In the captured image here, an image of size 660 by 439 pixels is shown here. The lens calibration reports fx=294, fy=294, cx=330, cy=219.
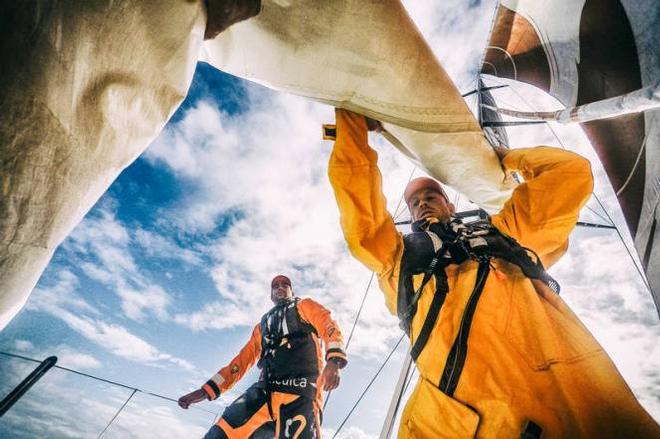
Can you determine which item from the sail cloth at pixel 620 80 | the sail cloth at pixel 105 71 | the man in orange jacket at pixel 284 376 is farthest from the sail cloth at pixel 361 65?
the man in orange jacket at pixel 284 376

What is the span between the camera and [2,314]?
2.05 ft

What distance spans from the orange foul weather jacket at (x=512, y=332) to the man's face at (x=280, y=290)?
139 inches

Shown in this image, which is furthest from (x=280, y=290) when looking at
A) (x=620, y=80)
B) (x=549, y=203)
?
(x=620, y=80)

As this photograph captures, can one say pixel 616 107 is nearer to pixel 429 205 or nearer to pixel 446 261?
pixel 429 205

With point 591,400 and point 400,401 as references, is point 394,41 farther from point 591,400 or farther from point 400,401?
point 400,401

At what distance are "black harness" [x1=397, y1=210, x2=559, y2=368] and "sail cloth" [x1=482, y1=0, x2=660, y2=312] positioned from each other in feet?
3.83

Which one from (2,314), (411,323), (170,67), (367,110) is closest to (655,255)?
(411,323)

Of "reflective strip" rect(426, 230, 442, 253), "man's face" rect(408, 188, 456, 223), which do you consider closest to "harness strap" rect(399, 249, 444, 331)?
"reflective strip" rect(426, 230, 442, 253)

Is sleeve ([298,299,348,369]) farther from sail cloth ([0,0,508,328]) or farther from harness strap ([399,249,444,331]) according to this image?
sail cloth ([0,0,508,328])

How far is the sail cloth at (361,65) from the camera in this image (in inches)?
47.1

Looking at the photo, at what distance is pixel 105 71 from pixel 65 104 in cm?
12

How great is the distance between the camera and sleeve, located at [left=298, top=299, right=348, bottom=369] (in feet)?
11.6

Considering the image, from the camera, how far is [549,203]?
5.78ft

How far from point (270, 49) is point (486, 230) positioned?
154cm
